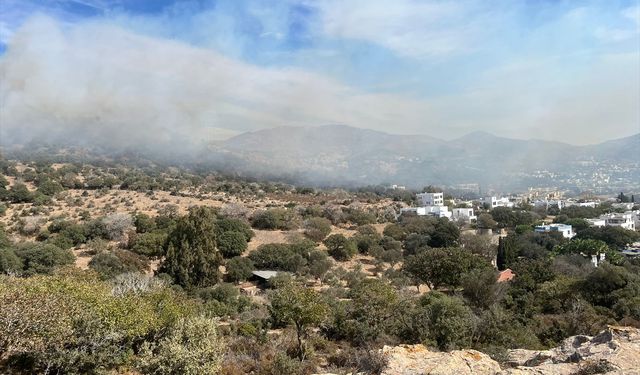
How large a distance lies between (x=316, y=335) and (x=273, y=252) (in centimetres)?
1724

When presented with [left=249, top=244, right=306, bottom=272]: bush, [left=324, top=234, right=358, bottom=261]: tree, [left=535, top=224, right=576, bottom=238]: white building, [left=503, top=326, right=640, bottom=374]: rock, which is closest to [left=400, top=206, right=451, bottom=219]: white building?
[left=535, top=224, right=576, bottom=238]: white building

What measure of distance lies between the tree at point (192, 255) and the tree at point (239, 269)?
1225 mm

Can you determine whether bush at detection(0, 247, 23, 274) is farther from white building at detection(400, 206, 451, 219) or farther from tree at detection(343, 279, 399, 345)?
white building at detection(400, 206, 451, 219)

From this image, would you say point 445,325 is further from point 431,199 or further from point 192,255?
point 431,199

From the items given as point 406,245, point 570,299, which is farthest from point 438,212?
point 570,299

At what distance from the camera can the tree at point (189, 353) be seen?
394 inches

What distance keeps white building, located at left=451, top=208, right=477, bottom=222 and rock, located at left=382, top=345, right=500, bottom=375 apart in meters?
59.0

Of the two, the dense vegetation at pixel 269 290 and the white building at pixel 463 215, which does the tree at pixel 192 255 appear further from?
the white building at pixel 463 215

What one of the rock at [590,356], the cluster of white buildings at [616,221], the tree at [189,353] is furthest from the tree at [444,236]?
the tree at [189,353]

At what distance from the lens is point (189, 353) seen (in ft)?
33.3

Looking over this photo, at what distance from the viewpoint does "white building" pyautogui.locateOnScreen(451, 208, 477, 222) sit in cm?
6719

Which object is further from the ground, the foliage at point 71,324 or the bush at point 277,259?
the foliage at point 71,324

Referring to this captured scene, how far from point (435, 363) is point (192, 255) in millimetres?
21719

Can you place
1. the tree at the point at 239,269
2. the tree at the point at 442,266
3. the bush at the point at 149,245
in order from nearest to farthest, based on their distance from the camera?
the tree at the point at 442,266 < the tree at the point at 239,269 < the bush at the point at 149,245
